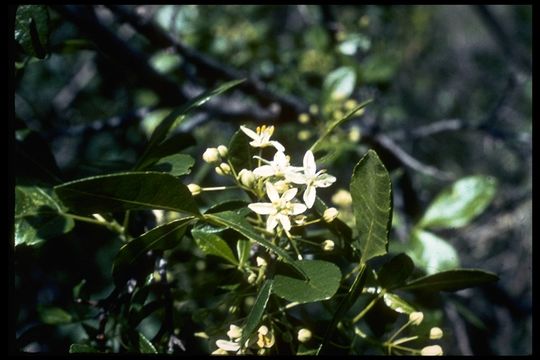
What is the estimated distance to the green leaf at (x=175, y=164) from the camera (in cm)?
Result: 104

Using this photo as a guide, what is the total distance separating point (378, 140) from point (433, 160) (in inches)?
116

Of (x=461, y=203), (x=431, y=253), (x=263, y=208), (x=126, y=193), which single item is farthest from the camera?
(x=461, y=203)

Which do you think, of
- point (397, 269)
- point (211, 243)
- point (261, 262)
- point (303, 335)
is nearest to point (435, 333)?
point (397, 269)

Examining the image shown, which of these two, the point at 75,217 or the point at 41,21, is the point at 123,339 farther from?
the point at 41,21

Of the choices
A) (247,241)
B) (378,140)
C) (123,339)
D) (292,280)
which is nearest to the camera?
(292,280)

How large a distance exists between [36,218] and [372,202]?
746 mm

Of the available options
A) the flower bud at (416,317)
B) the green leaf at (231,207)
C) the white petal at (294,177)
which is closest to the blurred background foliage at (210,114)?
the green leaf at (231,207)

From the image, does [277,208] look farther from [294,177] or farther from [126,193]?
[126,193]

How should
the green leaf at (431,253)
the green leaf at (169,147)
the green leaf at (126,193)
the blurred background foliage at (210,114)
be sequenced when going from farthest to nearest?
the green leaf at (431,253) < the blurred background foliage at (210,114) < the green leaf at (169,147) < the green leaf at (126,193)

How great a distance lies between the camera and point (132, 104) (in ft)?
8.97

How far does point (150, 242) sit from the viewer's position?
965 mm

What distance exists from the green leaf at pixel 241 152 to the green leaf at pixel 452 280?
1.41ft

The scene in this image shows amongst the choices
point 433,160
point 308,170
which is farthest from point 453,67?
point 308,170

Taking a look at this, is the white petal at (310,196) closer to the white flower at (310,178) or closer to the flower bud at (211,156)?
the white flower at (310,178)
